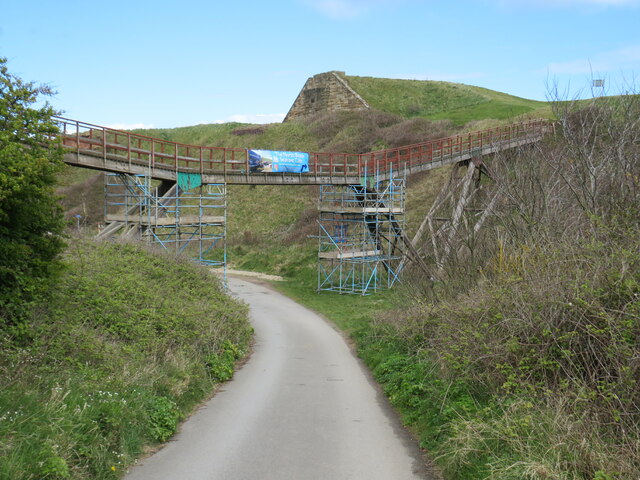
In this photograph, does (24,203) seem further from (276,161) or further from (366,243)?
(366,243)

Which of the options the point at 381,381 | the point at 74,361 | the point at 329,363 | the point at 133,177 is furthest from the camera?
the point at 133,177

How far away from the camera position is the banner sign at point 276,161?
25.5 meters

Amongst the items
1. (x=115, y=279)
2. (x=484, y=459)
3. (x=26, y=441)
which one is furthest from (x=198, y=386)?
(x=484, y=459)

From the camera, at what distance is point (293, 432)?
31.9ft

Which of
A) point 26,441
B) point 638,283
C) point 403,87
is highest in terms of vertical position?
point 403,87

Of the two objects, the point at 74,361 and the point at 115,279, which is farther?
the point at 115,279

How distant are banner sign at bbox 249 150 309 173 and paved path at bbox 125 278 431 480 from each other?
12.1 m

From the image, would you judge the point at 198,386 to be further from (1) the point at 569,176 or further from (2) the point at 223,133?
(2) the point at 223,133

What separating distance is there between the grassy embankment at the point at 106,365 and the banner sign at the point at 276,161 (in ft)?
31.8

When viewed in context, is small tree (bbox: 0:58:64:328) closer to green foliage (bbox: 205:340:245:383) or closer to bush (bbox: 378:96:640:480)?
green foliage (bbox: 205:340:245:383)

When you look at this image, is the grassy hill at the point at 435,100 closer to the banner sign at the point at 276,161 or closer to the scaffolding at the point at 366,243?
the scaffolding at the point at 366,243

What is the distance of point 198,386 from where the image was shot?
11.7 m

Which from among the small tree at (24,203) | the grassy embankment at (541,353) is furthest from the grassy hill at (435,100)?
the small tree at (24,203)

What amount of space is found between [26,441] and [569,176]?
14.2 meters
